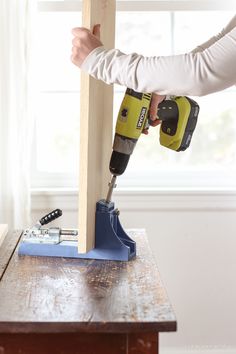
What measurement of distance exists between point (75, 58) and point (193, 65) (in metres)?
0.28

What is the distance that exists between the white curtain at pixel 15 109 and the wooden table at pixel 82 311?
89cm

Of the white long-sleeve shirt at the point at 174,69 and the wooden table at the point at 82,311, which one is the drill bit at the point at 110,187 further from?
the white long-sleeve shirt at the point at 174,69

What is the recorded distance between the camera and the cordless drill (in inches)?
62.4

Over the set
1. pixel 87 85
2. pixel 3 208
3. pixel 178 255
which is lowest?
pixel 178 255

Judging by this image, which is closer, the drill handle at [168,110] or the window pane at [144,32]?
the drill handle at [168,110]

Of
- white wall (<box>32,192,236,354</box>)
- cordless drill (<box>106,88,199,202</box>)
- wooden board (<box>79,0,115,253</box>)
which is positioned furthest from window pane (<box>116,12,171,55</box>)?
cordless drill (<box>106,88,199,202</box>)

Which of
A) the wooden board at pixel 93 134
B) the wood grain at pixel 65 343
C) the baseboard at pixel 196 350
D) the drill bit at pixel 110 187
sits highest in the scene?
the wooden board at pixel 93 134

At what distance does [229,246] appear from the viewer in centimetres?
253

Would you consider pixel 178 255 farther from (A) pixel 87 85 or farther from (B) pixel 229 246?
(A) pixel 87 85

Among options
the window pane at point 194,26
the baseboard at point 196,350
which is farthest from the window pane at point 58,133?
the baseboard at point 196,350

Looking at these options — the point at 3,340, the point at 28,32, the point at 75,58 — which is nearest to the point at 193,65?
the point at 75,58

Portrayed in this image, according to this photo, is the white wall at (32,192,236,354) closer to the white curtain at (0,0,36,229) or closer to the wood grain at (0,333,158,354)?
the white curtain at (0,0,36,229)

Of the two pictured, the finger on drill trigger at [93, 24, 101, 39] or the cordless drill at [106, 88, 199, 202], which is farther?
the cordless drill at [106, 88, 199, 202]

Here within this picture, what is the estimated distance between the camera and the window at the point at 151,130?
253cm
